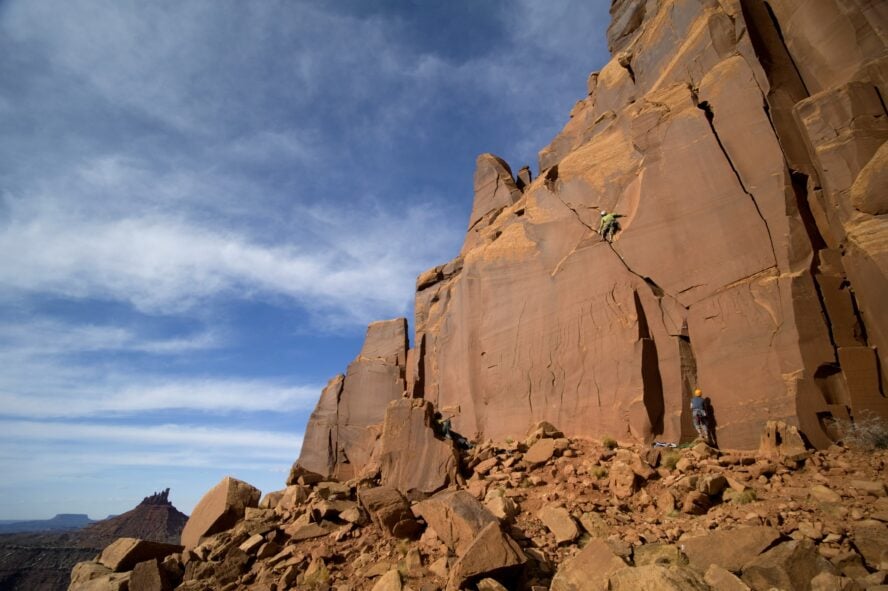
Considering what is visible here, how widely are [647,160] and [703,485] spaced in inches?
422

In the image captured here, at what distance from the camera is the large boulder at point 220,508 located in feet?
49.4

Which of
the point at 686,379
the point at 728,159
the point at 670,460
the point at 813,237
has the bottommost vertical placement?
the point at 670,460

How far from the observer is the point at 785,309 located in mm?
11836

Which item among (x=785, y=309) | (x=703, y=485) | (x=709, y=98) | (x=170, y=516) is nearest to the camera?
(x=703, y=485)

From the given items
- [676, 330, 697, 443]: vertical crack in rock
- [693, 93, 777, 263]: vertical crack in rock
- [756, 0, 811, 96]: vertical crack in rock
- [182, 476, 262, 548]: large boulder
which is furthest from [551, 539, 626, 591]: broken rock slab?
[756, 0, 811, 96]: vertical crack in rock

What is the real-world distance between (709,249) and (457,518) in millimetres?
10171

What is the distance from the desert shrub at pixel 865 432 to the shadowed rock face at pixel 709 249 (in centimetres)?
29

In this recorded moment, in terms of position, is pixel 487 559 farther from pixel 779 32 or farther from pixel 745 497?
pixel 779 32

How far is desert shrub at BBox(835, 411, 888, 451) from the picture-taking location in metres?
9.83

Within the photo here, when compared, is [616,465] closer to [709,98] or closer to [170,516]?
[709,98]

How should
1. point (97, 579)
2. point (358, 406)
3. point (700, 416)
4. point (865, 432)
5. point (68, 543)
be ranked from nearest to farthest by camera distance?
point (865, 432)
point (97, 579)
point (700, 416)
point (358, 406)
point (68, 543)

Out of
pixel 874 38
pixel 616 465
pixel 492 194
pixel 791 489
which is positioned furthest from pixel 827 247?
pixel 492 194

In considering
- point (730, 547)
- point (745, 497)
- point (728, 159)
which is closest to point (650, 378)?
point (745, 497)

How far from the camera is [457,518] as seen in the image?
10242mm
